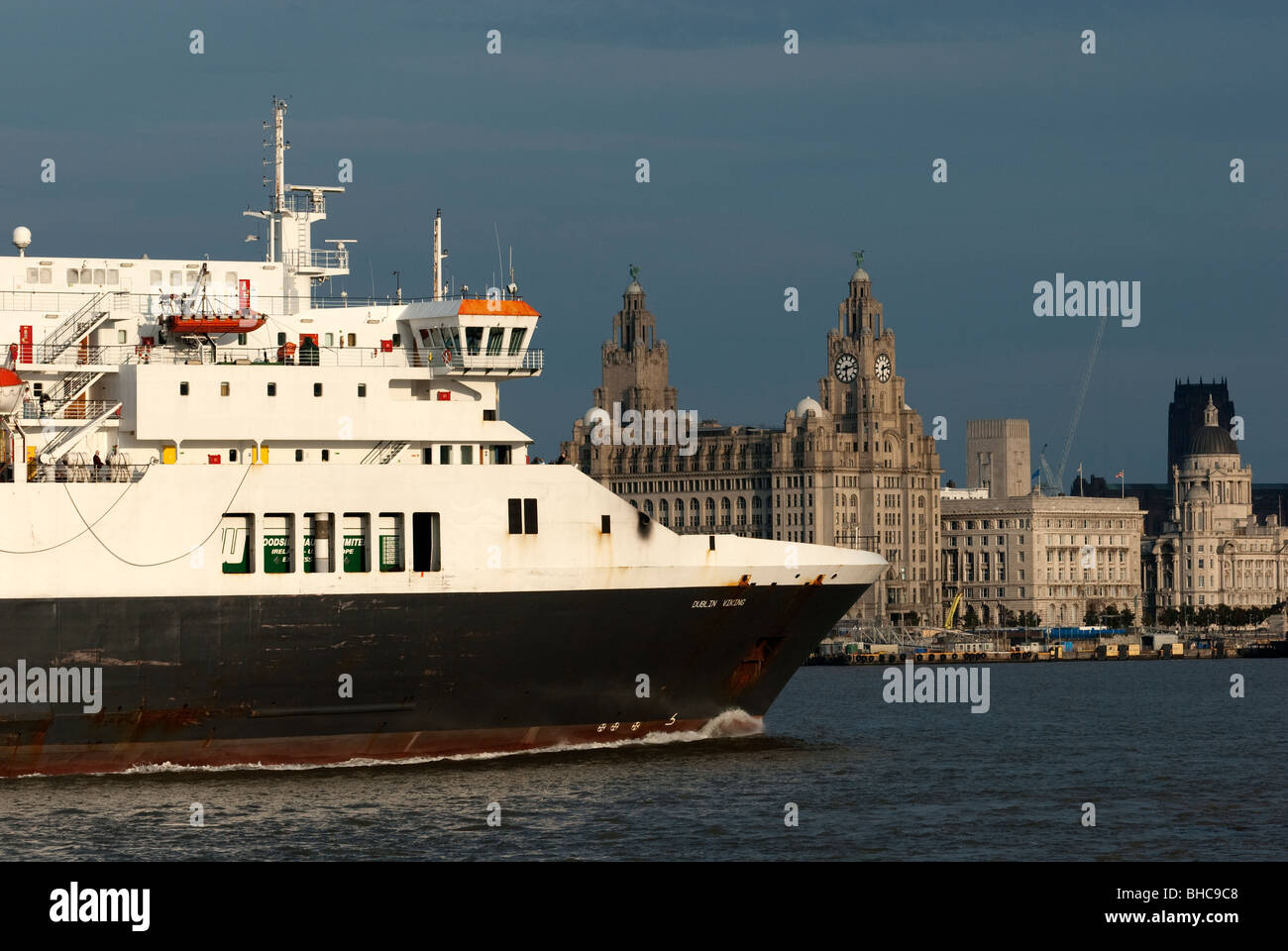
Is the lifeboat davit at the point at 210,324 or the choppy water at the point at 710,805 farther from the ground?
the lifeboat davit at the point at 210,324

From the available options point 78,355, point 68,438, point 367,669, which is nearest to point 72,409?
point 78,355

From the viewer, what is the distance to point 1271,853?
107 ft

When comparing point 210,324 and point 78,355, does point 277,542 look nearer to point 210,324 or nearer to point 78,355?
point 210,324

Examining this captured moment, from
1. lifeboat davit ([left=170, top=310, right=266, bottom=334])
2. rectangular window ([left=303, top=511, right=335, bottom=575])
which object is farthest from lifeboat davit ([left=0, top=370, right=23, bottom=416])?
rectangular window ([left=303, top=511, right=335, bottom=575])

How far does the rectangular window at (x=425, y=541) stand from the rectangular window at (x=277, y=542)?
256 cm

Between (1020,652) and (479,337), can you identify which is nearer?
(479,337)

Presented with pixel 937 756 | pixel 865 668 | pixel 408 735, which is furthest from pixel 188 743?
pixel 865 668

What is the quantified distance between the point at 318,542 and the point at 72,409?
22.2ft

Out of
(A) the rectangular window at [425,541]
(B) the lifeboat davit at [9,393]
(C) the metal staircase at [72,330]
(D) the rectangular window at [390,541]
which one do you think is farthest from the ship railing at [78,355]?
(A) the rectangular window at [425,541]

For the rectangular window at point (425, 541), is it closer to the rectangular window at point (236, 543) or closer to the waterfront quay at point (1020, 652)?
the rectangular window at point (236, 543)

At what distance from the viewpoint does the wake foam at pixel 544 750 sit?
133 ft

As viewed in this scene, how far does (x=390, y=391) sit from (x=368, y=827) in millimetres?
13225

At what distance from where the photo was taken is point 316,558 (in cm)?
4131
